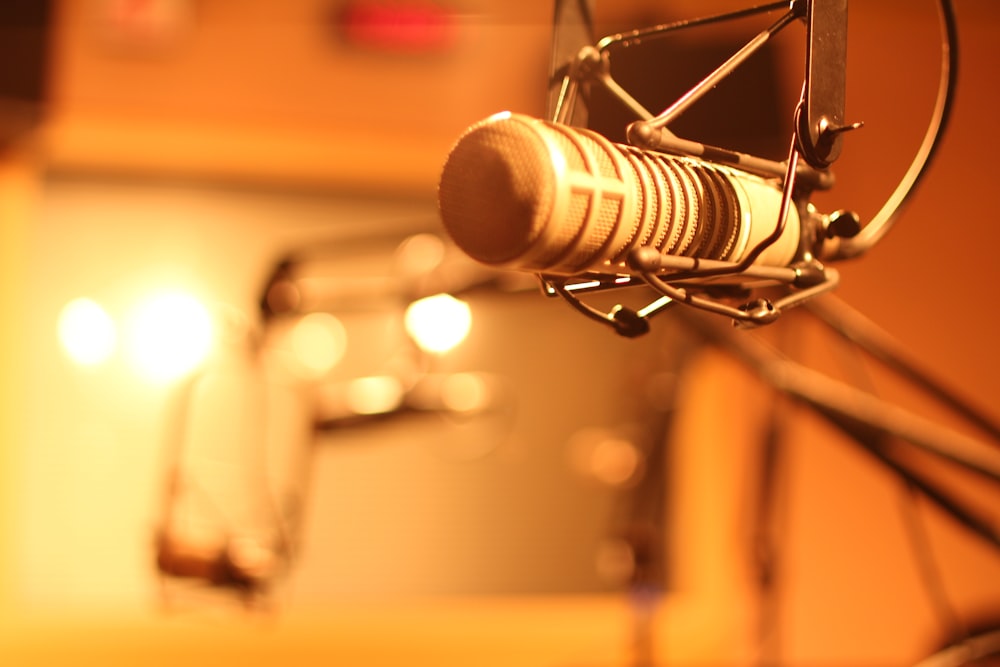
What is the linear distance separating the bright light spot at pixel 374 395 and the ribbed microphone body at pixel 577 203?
1.23m

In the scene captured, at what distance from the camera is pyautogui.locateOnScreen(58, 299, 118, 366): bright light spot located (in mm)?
3008

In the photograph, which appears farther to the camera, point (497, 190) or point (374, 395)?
point (374, 395)

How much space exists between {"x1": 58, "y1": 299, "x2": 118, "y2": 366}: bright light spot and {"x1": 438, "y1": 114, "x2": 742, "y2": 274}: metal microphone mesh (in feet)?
9.27

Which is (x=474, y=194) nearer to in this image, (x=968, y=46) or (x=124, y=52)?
(x=968, y=46)

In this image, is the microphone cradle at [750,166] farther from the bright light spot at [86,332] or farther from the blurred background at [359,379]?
the bright light spot at [86,332]

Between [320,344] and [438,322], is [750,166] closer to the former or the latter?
[438,322]

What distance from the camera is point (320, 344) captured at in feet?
10.4

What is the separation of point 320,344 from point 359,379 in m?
0.54

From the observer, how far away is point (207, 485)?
2.22 m

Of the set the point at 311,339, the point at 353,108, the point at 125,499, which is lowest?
the point at 125,499

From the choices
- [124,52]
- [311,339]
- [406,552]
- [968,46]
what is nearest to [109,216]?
[124,52]

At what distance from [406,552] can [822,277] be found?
9.10 ft

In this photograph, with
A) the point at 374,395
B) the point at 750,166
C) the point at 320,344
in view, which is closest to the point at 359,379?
the point at 320,344

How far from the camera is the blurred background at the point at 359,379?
114 inches
